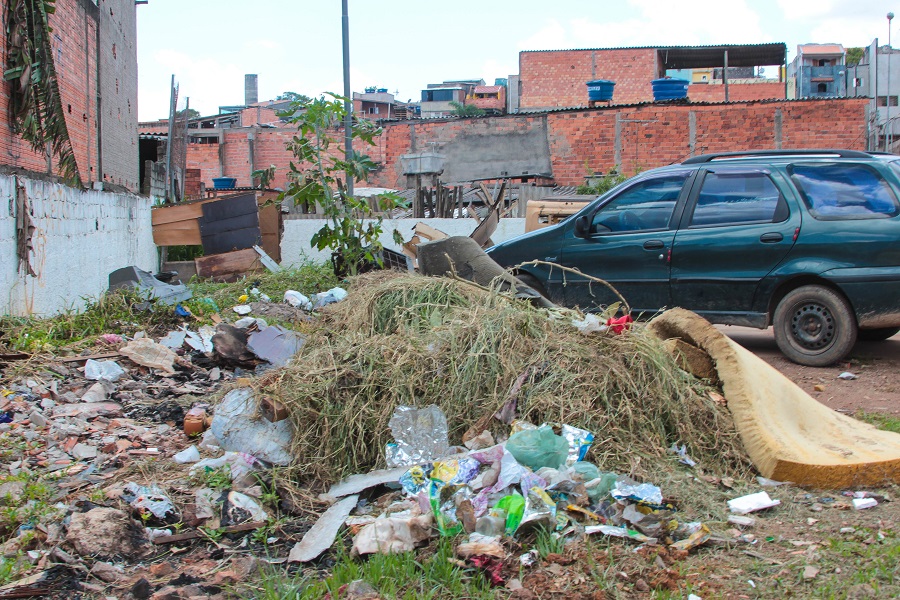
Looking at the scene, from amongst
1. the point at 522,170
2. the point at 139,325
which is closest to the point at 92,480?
the point at 139,325

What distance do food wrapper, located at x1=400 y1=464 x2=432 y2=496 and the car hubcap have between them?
14.8 feet

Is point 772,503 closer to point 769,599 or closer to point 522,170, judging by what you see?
point 769,599

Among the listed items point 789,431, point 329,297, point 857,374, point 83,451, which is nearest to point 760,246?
point 857,374

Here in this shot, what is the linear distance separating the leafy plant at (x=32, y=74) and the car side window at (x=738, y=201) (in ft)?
21.8

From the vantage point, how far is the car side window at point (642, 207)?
7.74 m

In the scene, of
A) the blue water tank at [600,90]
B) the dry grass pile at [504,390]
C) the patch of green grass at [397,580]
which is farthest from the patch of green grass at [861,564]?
the blue water tank at [600,90]

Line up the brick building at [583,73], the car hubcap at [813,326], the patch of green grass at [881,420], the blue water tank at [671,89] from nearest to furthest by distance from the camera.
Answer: the patch of green grass at [881,420]
the car hubcap at [813,326]
the blue water tank at [671,89]
the brick building at [583,73]

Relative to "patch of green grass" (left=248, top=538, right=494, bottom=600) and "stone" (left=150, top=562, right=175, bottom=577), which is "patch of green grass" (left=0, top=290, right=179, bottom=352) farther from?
"patch of green grass" (left=248, top=538, right=494, bottom=600)

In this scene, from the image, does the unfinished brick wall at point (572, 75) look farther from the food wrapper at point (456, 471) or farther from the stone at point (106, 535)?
the stone at point (106, 535)

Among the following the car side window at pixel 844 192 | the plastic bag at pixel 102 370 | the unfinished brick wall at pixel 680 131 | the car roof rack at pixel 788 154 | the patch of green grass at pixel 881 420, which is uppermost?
the unfinished brick wall at pixel 680 131

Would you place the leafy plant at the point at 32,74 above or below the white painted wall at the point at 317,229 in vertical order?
above

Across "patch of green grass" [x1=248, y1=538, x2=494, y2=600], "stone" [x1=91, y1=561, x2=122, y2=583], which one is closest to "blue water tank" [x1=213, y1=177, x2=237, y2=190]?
"stone" [x1=91, y1=561, x2=122, y2=583]

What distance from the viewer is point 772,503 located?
146 inches

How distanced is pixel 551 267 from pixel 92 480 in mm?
4969
